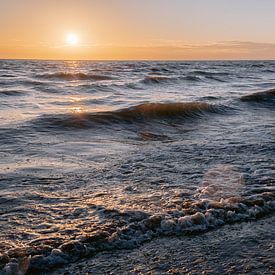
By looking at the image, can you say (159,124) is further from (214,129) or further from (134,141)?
(134,141)

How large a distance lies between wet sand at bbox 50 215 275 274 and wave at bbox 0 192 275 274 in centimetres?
13

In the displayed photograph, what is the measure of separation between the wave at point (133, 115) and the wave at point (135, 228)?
618 cm

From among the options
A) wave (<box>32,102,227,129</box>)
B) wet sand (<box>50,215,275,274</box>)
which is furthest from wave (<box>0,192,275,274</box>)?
wave (<box>32,102,227,129</box>)

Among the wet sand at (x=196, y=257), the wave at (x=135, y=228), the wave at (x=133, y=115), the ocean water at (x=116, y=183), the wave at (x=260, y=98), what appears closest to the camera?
the wet sand at (x=196, y=257)

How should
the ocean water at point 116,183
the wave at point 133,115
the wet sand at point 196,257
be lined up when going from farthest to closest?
the wave at point 133,115, the ocean water at point 116,183, the wet sand at point 196,257

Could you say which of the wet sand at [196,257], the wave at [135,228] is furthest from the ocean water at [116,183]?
the wet sand at [196,257]

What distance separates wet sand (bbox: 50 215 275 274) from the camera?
130 inches

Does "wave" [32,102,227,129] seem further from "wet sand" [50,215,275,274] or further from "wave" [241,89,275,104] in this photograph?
"wet sand" [50,215,275,274]

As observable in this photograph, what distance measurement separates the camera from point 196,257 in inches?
138

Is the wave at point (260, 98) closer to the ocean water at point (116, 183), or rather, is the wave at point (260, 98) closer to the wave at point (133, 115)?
the wave at point (133, 115)

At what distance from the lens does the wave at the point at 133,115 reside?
1048 centimetres

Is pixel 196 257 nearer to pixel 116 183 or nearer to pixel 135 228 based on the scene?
pixel 135 228

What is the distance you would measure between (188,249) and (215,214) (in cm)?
86

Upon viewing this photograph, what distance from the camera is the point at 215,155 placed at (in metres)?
7.19
